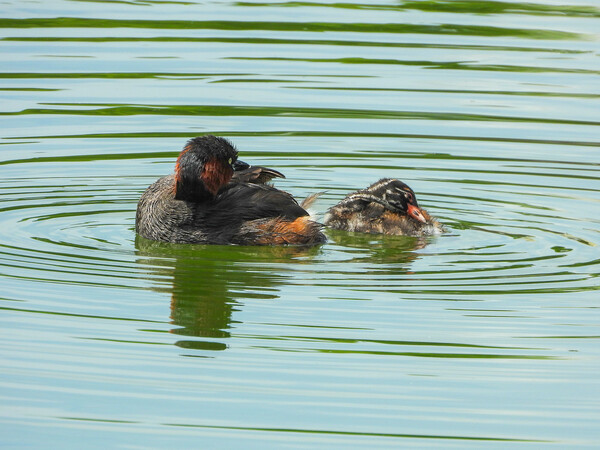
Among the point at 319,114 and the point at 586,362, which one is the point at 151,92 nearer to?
the point at 319,114

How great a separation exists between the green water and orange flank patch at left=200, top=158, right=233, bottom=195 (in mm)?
561

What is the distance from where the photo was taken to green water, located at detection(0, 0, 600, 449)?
21.6ft

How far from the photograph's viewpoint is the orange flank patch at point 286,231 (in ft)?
33.1

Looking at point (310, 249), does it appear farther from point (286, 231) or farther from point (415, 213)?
point (415, 213)

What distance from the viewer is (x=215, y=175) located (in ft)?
33.5

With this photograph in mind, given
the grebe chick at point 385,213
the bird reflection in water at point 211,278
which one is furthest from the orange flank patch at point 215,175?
the grebe chick at point 385,213

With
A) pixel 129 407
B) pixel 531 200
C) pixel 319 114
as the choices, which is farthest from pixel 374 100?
pixel 129 407

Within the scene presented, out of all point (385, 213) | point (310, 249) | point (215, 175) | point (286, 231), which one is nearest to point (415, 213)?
point (385, 213)

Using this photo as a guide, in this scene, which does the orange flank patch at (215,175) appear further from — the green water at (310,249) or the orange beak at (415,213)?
the orange beak at (415,213)

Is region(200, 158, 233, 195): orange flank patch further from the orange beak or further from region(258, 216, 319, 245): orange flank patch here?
the orange beak

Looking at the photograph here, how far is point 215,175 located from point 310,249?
919 mm

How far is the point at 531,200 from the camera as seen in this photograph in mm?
11461

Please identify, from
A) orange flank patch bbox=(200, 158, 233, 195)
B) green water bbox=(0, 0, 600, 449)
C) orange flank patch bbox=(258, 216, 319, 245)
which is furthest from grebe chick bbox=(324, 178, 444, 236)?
orange flank patch bbox=(200, 158, 233, 195)

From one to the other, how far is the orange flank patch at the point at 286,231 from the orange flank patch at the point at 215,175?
1.69ft
